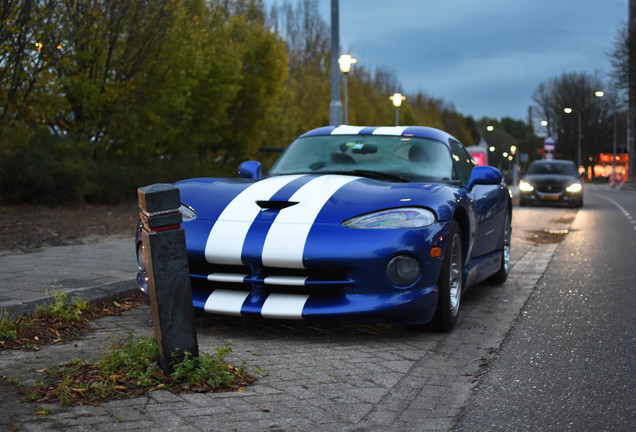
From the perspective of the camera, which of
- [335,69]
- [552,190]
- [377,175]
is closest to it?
[377,175]

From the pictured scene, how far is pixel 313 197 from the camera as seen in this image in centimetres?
491

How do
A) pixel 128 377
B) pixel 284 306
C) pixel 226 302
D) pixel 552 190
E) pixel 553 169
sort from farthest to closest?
pixel 553 169 → pixel 552 190 → pixel 226 302 → pixel 284 306 → pixel 128 377

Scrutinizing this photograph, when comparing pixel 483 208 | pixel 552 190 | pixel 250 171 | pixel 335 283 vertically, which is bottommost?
pixel 552 190

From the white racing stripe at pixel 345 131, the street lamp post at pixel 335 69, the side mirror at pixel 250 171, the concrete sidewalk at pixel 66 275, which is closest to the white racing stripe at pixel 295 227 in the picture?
the side mirror at pixel 250 171

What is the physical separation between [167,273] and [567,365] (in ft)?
7.04

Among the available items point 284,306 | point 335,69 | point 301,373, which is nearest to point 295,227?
point 284,306

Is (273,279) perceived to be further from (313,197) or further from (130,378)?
(130,378)

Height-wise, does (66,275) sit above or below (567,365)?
above

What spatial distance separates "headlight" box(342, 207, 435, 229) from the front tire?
27cm

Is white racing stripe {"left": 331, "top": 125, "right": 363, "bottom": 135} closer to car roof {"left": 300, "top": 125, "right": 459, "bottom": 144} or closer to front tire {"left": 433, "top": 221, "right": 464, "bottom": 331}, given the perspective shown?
car roof {"left": 300, "top": 125, "right": 459, "bottom": 144}

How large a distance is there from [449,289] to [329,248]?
2.97 feet

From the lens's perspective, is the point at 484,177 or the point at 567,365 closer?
the point at 567,365

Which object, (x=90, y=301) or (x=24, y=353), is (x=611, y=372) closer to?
(x=24, y=353)

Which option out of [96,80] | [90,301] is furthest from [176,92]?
[90,301]
